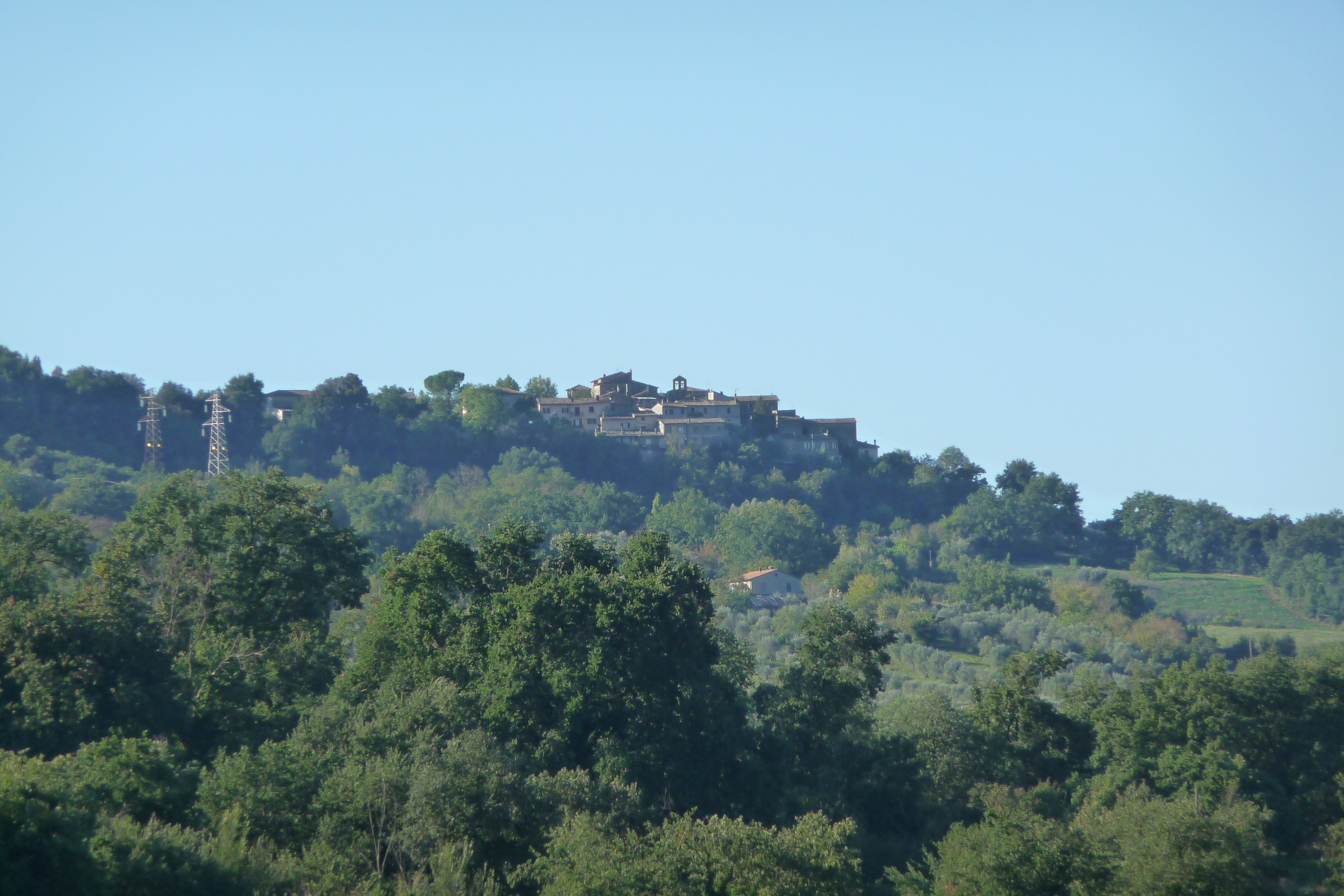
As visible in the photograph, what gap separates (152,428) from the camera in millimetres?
88250

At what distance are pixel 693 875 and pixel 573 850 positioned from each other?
1.84m

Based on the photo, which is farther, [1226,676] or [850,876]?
[1226,676]

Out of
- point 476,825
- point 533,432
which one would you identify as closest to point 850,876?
point 476,825

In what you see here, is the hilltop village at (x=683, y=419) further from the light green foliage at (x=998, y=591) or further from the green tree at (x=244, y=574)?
the green tree at (x=244, y=574)

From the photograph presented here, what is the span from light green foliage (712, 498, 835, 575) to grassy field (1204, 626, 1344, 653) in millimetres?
22232

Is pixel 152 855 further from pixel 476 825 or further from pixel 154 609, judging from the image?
pixel 154 609

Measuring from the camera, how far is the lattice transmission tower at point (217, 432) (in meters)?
84.2

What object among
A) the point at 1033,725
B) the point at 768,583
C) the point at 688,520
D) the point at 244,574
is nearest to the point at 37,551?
the point at 244,574

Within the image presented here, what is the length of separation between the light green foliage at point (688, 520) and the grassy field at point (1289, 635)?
28852 millimetres

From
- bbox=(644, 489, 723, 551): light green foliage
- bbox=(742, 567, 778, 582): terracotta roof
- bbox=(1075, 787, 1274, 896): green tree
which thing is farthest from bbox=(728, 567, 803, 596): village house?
bbox=(1075, 787, 1274, 896): green tree

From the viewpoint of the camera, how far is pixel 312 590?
1203 inches

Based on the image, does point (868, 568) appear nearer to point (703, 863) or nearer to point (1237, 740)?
point (1237, 740)

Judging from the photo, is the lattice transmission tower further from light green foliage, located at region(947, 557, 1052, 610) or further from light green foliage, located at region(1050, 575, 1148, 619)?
light green foliage, located at region(1050, 575, 1148, 619)

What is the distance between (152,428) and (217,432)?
12.6 ft
